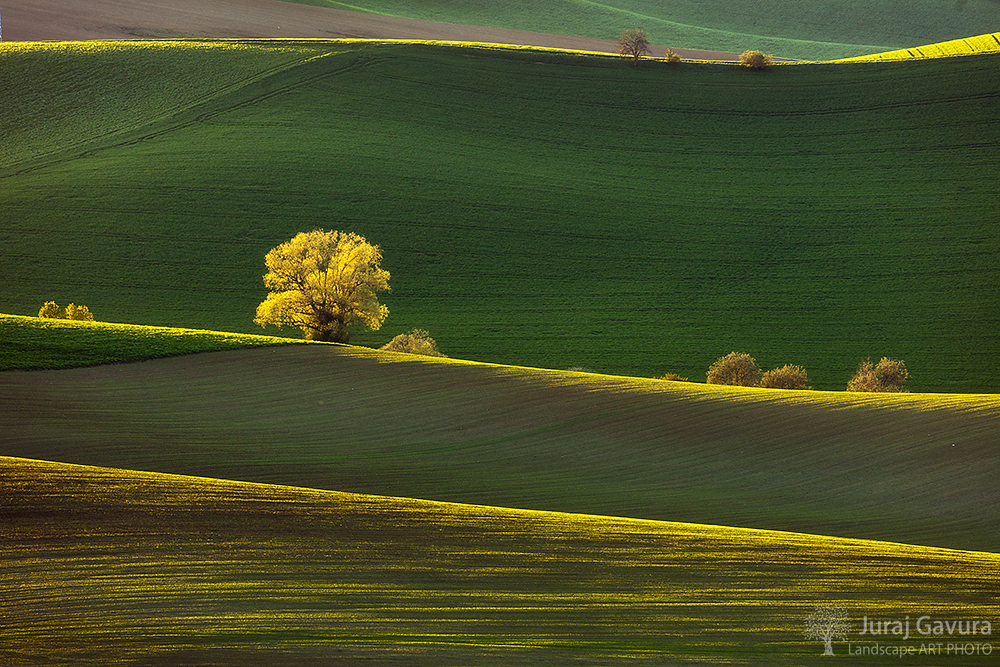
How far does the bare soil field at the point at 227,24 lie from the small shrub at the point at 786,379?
56820 millimetres

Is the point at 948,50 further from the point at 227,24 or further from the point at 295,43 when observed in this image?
the point at 227,24

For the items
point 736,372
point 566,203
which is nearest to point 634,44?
point 566,203

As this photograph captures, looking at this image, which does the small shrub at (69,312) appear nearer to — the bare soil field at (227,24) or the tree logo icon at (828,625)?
the tree logo icon at (828,625)

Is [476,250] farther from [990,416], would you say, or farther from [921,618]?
[921,618]

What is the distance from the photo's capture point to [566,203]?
5531 centimetres

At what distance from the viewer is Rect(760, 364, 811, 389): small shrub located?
123ft

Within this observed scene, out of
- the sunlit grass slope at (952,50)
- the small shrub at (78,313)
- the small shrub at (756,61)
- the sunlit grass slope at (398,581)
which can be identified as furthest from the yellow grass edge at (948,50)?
the sunlit grass slope at (398,581)

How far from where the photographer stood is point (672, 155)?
198ft

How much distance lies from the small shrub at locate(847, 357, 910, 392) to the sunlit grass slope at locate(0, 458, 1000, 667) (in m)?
22.0

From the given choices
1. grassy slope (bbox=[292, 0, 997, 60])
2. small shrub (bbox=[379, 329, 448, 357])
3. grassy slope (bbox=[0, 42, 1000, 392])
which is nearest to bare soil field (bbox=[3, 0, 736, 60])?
grassy slope (bbox=[292, 0, 997, 60])

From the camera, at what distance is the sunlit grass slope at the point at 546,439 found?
64.4 ft

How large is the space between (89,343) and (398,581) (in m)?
19.2

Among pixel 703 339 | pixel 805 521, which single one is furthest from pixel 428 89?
pixel 805 521

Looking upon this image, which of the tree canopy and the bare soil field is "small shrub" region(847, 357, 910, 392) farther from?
the bare soil field
